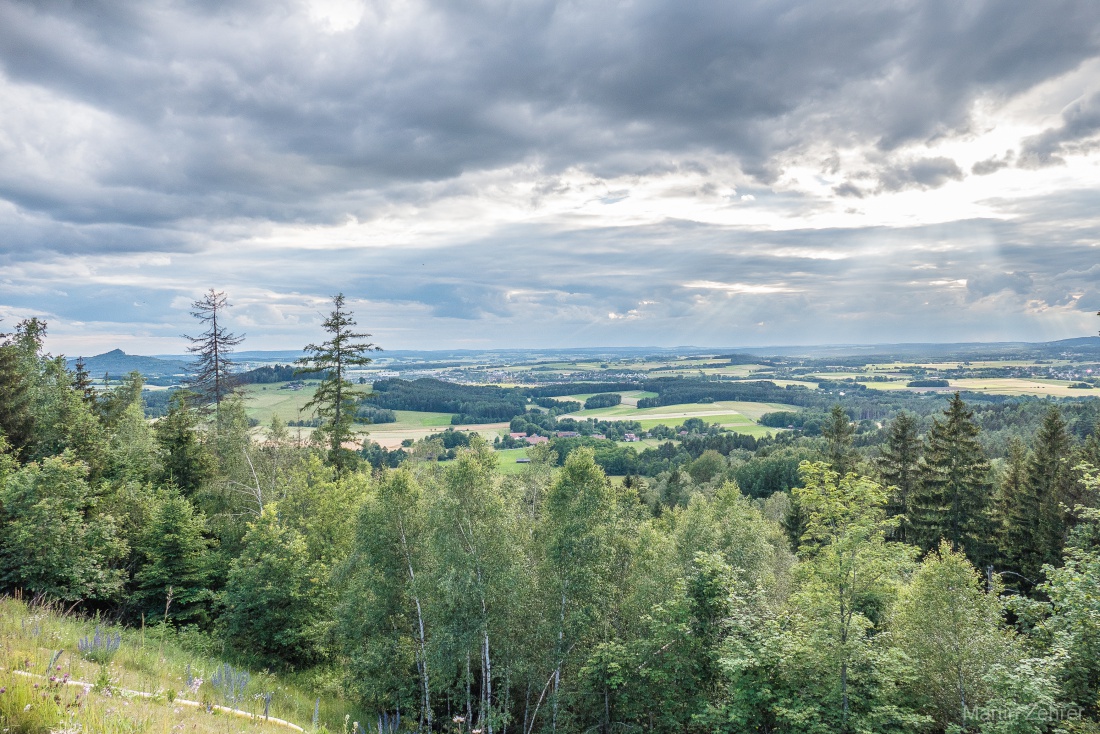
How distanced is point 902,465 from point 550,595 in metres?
40.2

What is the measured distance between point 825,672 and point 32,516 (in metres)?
28.1

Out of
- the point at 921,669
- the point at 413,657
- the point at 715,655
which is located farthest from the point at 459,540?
the point at 921,669

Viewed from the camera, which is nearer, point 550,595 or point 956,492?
point 550,595

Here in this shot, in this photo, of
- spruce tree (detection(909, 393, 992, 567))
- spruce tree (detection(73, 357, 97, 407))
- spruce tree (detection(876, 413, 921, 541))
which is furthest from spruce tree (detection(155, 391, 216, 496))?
spruce tree (detection(876, 413, 921, 541))

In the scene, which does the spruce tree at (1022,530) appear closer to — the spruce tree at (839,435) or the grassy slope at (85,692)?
the spruce tree at (839,435)

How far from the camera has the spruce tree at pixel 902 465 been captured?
46.2m

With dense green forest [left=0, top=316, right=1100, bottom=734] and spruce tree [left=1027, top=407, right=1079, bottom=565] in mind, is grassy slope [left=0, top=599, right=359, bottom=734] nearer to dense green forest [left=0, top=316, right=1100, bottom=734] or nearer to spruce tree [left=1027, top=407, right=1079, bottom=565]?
dense green forest [left=0, top=316, right=1100, bottom=734]

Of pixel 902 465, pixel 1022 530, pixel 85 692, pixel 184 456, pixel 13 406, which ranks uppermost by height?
pixel 13 406

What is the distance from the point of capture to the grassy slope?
20.1 ft

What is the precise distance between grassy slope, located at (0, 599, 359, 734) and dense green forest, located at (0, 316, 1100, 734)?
4141 mm

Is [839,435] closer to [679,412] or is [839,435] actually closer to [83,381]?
[83,381]

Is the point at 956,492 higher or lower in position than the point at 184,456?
lower

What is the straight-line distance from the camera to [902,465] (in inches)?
1857

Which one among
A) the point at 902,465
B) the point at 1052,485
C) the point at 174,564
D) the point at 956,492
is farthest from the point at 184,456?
the point at 1052,485
